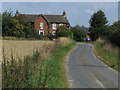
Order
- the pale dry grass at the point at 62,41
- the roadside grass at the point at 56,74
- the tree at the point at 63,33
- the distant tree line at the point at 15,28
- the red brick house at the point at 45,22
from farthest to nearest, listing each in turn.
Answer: the red brick house at the point at 45,22 < the tree at the point at 63,33 < the distant tree line at the point at 15,28 < the pale dry grass at the point at 62,41 < the roadside grass at the point at 56,74

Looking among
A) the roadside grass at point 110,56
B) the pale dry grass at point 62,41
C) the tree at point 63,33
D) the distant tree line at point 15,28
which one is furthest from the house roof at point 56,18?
the roadside grass at point 110,56

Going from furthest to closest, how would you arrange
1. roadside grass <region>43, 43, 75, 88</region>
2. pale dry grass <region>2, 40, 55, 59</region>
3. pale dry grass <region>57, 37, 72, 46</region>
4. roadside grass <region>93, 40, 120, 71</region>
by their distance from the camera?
pale dry grass <region>57, 37, 72, 46</region>
roadside grass <region>93, 40, 120, 71</region>
pale dry grass <region>2, 40, 55, 59</region>
roadside grass <region>43, 43, 75, 88</region>

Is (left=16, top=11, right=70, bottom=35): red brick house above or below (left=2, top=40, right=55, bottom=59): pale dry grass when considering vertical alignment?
above

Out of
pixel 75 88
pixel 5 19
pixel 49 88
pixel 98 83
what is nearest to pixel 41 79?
pixel 49 88

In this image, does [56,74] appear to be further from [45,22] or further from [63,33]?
[45,22]

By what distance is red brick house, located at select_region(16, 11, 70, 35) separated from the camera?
108750 millimetres

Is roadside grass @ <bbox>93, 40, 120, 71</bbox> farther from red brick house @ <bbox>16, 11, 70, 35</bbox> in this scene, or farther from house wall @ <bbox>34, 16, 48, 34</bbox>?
house wall @ <bbox>34, 16, 48, 34</bbox>

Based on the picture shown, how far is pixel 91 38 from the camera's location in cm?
11525

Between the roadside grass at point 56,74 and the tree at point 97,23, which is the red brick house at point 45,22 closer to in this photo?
the tree at point 97,23

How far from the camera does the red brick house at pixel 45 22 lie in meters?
109

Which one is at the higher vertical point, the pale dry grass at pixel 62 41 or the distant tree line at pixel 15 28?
the distant tree line at pixel 15 28

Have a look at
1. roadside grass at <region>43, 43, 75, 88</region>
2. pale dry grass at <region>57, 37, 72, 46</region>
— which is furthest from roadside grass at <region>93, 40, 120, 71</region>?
pale dry grass at <region>57, 37, 72, 46</region>

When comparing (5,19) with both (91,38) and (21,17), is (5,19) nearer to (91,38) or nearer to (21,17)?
(21,17)

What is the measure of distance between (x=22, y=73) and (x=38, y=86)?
724 mm
